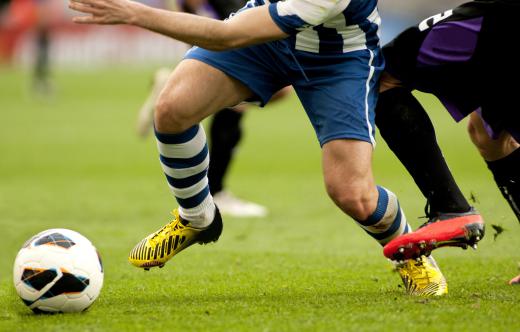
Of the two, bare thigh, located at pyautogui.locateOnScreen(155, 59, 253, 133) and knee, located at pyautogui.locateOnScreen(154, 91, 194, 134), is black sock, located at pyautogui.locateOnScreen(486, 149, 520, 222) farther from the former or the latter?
knee, located at pyautogui.locateOnScreen(154, 91, 194, 134)

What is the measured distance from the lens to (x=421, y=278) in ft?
14.8

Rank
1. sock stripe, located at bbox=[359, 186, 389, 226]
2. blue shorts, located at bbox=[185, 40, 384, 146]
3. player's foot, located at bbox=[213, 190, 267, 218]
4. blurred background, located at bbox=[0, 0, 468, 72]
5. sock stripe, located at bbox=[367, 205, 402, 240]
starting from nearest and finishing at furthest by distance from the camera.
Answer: blue shorts, located at bbox=[185, 40, 384, 146]
sock stripe, located at bbox=[359, 186, 389, 226]
sock stripe, located at bbox=[367, 205, 402, 240]
player's foot, located at bbox=[213, 190, 267, 218]
blurred background, located at bbox=[0, 0, 468, 72]

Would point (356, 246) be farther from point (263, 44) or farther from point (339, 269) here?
point (263, 44)

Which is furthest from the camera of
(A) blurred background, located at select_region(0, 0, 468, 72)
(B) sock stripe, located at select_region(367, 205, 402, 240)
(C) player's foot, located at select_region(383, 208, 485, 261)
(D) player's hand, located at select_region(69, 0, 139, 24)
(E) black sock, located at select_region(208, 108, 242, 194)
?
(A) blurred background, located at select_region(0, 0, 468, 72)

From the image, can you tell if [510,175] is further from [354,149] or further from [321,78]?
[321,78]

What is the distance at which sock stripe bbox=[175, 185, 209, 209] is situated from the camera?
4.80 meters

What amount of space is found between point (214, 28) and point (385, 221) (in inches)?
50.4

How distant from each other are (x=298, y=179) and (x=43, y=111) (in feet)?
33.6

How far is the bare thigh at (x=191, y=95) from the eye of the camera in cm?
440

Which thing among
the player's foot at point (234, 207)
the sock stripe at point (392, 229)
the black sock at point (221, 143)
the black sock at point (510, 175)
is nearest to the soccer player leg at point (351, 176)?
the sock stripe at point (392, 229)

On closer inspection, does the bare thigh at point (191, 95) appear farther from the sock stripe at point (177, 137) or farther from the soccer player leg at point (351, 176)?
the soccer player leg at point (351, 176)

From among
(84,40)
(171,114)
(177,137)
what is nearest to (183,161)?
(177,137)

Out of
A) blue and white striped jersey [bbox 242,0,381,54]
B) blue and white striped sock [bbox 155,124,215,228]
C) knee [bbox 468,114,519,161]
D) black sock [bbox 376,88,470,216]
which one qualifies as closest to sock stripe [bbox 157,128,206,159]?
blue and white striped sock [bbox 155,124,215,228]

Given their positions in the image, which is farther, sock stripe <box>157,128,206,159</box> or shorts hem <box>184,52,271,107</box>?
sock stripe <box>157,128,206,159</box>
